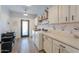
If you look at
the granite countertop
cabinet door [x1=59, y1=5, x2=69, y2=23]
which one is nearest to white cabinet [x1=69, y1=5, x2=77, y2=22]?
cabinet door [x1=59, y1=5, x2=69, y2=23]

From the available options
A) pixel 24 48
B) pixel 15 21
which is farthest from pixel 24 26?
pixel 24 48

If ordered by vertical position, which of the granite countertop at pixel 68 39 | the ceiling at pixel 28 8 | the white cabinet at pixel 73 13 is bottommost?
the granite countertop at pixel 68 39

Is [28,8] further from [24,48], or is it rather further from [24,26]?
[24,48]

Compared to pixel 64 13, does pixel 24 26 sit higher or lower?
lower

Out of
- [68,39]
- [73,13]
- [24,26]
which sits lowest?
[68,39]

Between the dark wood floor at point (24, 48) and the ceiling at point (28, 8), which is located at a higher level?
the ceiling at point (28, 8)

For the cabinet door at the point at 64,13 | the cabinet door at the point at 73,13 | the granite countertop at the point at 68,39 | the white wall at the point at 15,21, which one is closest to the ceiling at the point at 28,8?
the white wall at the point at 15,21

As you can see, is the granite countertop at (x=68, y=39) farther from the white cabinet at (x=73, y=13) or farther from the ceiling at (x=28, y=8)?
the ceiling at (x=28, y=8)

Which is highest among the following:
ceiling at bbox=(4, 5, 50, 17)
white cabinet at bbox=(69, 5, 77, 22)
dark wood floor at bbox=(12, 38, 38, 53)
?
ceiling at bbox=(4, 5, 50, 17)

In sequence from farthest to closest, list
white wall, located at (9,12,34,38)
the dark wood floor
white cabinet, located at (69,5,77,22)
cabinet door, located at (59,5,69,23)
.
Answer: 1. white wall, located at (9,12,34,38)
2. the dark wood floor
3. cabinet door, located at (59,5,69,23)
4. white cabinet, located at (69,5,77,22)

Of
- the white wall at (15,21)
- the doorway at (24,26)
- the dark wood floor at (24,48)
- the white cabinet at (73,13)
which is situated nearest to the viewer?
the white cabinet at (73,13)

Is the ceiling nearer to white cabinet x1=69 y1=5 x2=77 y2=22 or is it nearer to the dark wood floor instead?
Answer: the dark wood floor

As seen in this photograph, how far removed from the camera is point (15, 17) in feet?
21.1
